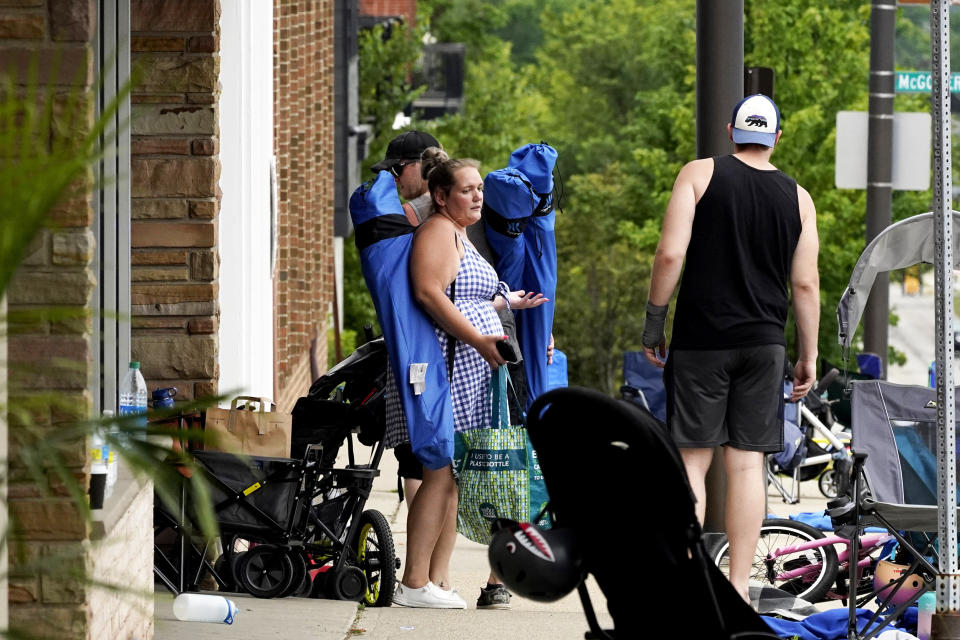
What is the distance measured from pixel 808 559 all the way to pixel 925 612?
1.15m

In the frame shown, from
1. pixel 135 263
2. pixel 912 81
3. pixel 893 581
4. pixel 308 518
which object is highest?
pixel 912 81

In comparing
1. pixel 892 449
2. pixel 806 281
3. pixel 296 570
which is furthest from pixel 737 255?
pixel 296 570

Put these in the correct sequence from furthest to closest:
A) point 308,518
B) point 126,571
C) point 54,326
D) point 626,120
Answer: point 626,120 → point 308,518 → point 126,571 → point 54,326

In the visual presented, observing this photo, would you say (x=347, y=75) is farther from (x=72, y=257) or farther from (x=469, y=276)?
(x=72, y=257)

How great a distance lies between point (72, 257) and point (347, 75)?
17.3 m

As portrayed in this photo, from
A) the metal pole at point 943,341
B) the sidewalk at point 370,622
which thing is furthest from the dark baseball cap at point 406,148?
the metal pole at point 943,341

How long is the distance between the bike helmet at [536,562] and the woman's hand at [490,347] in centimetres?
231

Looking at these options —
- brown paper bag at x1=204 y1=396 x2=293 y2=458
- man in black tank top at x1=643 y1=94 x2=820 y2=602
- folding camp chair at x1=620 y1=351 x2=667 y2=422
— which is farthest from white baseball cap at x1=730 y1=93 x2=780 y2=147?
folding camp chair at x1=620 y1=351 x2=667 y2=422

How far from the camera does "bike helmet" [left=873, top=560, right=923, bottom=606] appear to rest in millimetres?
6094

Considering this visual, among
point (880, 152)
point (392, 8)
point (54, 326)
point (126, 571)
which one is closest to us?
point (54, 326)

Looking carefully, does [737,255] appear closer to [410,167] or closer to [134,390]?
[410,167]

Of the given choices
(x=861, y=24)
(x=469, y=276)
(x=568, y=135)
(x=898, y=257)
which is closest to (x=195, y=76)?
(x=469, y=276)

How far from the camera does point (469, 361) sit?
6383mm

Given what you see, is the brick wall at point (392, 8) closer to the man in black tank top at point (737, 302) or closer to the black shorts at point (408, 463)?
the black shorts at point (408, 463)
